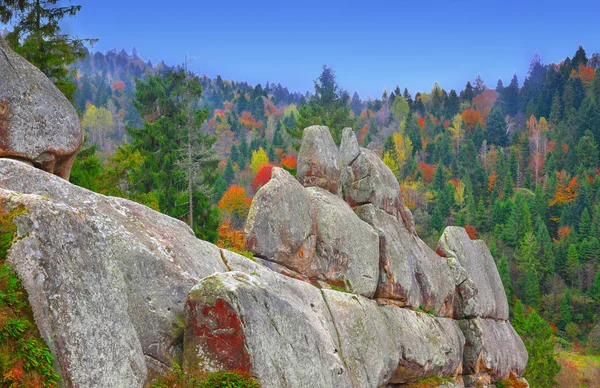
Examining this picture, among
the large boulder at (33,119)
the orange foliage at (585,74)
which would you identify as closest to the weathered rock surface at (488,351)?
the large boulder at (33,119)

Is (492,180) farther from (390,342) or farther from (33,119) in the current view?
(33,119)

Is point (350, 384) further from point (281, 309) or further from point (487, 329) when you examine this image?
point (487, 329)

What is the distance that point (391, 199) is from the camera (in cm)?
2830

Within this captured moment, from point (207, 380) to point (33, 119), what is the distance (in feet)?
29.7

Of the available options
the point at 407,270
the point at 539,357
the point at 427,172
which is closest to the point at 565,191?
the point at 427,172

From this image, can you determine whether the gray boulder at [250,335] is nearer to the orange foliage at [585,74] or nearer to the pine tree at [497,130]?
the pine tree at [497,130]

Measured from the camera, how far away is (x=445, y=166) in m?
139

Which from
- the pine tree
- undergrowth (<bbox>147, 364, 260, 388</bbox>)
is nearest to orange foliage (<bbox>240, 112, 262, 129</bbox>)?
the pine tree

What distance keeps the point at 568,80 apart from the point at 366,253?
164 meters

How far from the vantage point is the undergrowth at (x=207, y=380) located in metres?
11.8

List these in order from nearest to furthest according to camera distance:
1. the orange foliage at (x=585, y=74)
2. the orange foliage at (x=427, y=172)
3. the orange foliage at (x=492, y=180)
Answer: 1. the orange foliage at (x=492, y=180)
2. the orange foliage at (x=427, y=172)
3. the orange foliage at (x=585, y=74)

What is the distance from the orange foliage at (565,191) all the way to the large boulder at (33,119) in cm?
11453

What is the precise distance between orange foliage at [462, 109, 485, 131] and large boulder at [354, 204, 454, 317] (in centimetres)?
14723

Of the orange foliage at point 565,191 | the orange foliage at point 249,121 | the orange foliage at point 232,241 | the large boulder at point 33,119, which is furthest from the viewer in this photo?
the orange foliage at point 249,121
